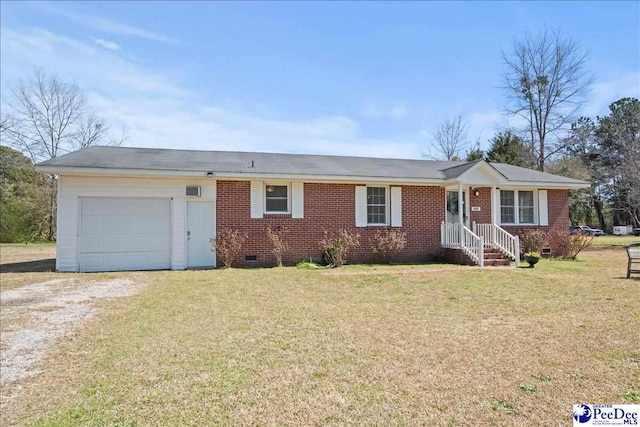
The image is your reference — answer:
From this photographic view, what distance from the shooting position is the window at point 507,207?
16.3 m

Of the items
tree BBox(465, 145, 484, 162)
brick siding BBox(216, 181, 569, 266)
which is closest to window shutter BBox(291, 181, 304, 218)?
brick siding BBox(216, 181, 569, 266)

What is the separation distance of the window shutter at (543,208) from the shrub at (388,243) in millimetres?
6206

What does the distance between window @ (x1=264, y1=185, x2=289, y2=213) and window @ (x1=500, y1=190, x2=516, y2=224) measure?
8.70 metres

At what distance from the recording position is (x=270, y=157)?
1650cm

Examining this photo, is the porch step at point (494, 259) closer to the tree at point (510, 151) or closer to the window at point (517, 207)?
the window at point (517, 207)

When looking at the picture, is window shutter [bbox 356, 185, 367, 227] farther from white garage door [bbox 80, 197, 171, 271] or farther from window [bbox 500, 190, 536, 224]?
white garage door [bbox 80, 197, 171, 271]

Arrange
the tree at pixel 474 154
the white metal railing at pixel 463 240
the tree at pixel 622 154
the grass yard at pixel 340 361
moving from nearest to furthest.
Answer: the grass yard at pixel 340 361 → the white metal railing at pixel 463 240 → the tree at pixel 622 154 → the tree at pixel 474 154

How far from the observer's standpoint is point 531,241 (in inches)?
623

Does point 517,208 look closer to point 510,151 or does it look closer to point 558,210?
point 558,210

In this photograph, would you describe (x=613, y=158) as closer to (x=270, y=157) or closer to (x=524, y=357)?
(x=270, y=157)

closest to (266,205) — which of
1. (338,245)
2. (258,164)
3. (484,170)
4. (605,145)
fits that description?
(258,164)

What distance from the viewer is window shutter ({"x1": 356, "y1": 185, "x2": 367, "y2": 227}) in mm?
14602

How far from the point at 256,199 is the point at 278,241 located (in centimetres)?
159

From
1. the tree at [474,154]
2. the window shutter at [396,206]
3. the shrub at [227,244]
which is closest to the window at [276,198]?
the shrub at [227,244]
